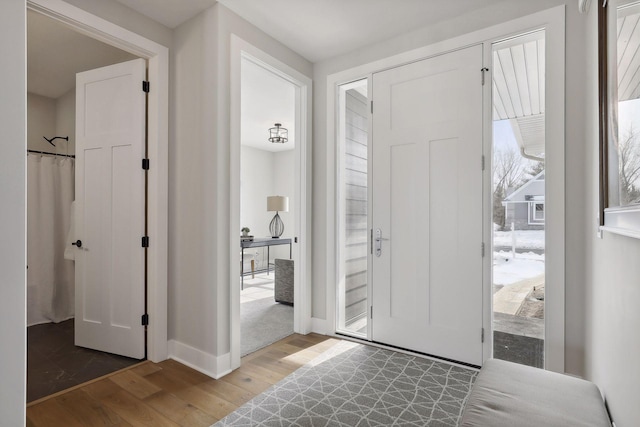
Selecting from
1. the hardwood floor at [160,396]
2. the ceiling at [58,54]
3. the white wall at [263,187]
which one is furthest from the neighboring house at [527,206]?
the white wall at [263,187]

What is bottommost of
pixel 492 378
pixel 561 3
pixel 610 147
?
pixel 492 378

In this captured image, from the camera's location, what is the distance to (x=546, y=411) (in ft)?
3.89

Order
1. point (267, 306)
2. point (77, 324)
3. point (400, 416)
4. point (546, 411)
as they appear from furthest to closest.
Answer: point (267, 306)
point (77, 324)
point (400, 416)
point (546, 411)

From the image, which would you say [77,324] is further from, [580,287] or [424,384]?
[580,287]

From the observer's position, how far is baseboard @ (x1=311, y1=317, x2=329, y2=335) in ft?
10.6

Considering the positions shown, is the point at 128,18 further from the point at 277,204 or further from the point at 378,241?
the point at 277,204

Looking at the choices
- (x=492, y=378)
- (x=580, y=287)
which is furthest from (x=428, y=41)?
(x=492, y=378)

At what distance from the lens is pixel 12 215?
134cm

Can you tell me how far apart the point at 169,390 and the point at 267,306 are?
2.15 m

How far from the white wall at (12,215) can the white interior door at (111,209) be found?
128cm

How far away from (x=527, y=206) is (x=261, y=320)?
2.80 metres

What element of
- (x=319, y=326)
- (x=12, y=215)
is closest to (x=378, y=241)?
(x=319, y=326)

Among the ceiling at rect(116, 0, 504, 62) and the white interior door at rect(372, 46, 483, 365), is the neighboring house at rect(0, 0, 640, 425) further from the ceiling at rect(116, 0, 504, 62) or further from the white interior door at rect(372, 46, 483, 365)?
the white interior door at rect(372, 46, 483, 365)

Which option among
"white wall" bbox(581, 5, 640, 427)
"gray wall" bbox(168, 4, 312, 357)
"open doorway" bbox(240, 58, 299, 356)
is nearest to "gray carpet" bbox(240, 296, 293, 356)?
"open doorway" bbox(240, 58, 299, 356)
